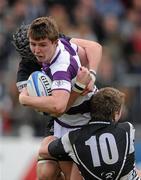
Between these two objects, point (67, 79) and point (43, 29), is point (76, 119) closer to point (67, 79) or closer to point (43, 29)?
point (67, 79)

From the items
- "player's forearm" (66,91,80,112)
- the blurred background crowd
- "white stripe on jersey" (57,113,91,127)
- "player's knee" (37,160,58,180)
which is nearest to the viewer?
"player's forearm" (66,91,80,112)

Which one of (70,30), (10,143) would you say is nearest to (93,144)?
(10,143)

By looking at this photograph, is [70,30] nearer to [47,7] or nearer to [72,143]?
[47,7]

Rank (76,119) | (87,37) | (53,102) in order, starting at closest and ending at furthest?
(53,102) → (76,119) → (87,37)

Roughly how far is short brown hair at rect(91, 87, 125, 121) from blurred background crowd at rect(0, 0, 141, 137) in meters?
4.46

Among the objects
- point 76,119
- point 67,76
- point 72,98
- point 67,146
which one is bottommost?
point 67,146

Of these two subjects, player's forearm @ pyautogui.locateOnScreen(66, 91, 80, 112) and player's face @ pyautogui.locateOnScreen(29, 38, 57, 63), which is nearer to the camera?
player's face @ pyautogui.locateOnScreen(29, 38, 57, 63)

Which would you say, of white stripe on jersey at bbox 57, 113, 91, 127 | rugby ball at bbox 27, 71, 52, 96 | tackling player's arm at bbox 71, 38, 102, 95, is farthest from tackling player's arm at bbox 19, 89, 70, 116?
tackling player's arm at bbox 71, 38, 102, 95

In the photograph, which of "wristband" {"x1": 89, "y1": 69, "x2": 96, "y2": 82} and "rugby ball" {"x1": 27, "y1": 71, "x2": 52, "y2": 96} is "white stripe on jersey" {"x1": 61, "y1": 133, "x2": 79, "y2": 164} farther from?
"wristband" {"x1": 89, "y1": 69, "x2": 96, "y2": 82}

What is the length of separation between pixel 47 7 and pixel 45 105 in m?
7.14

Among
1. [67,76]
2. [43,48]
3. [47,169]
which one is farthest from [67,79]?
[47,169]

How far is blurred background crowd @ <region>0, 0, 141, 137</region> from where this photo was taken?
12.6m

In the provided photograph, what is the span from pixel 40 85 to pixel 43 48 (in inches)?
12.6

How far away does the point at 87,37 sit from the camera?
13555 millimetres
